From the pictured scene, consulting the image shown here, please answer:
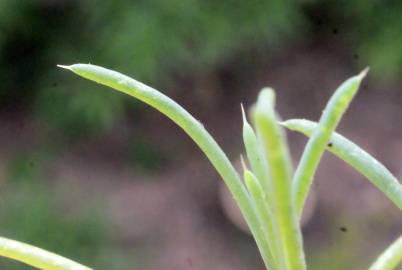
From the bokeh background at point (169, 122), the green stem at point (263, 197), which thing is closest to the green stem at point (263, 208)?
the green stem at point (263, 197)

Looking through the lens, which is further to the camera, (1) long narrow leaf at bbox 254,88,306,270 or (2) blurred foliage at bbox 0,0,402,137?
(2) blurred foliage at bbox 0,0,402,137

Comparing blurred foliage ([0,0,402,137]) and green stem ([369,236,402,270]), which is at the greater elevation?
blurred foliage ([0,0,402,137])

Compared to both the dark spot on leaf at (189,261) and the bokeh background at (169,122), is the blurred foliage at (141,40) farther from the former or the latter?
the dark spot on leaf at (189,261)

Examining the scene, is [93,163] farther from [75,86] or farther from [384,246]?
[384,246]

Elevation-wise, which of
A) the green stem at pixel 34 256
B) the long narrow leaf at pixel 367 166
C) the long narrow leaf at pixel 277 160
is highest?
the long narrow leaf at pixel 367 166

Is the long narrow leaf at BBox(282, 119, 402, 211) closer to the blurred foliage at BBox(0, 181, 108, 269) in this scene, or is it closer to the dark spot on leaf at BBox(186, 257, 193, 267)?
the blurred foliage at BBox(0, 181, 108, 269)

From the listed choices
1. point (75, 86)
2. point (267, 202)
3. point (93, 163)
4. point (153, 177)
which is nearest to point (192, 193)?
point (153, 177)

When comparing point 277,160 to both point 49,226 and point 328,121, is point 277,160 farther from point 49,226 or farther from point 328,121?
point 49,226

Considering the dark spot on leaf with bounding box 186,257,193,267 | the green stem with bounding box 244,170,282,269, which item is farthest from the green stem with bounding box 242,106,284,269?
the dark spot on leaf with bounding box 186,257,193,267
